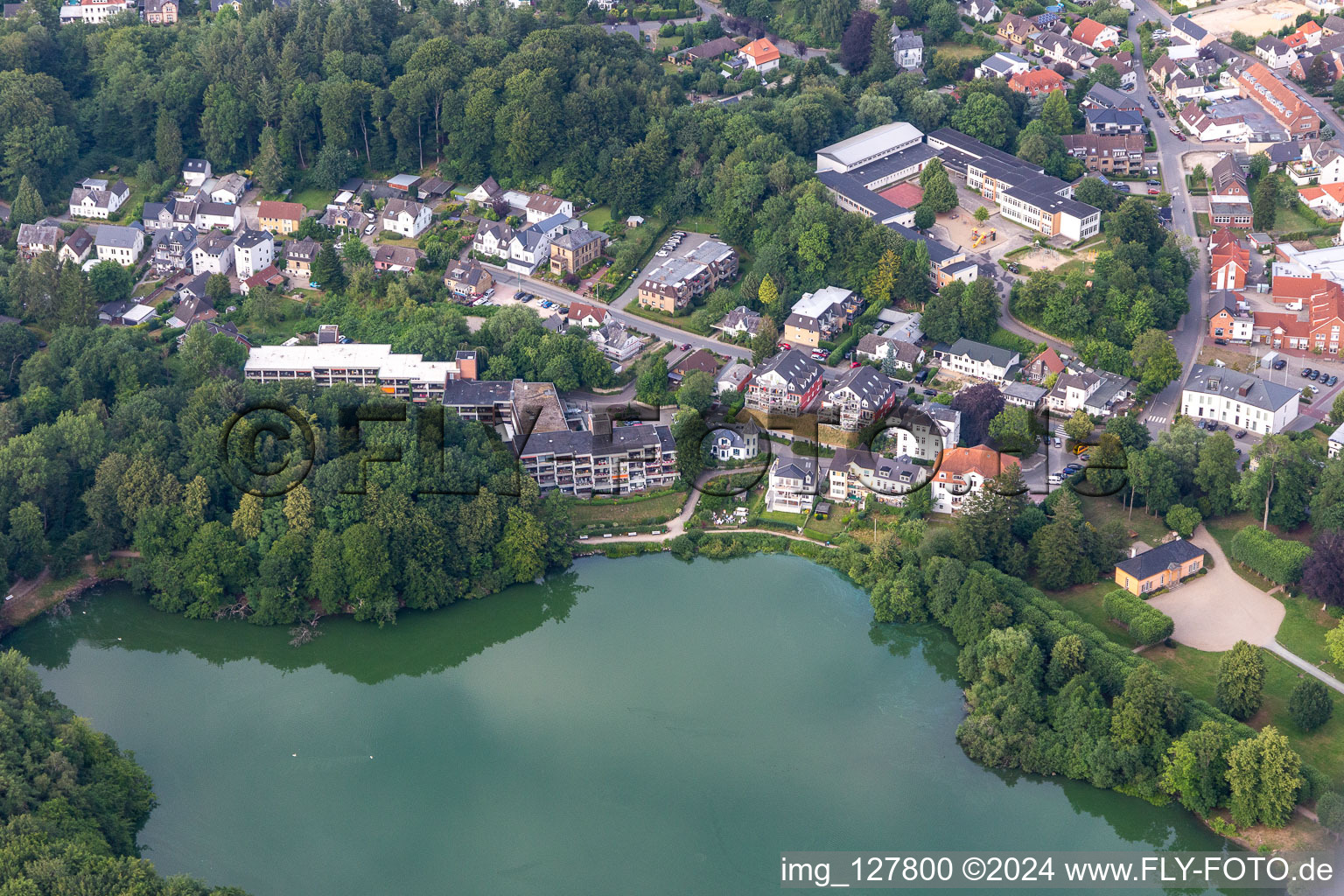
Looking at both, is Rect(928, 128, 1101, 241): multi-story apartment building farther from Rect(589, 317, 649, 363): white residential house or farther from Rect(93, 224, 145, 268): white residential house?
Rect(93, 224, 145, 268): white residential house

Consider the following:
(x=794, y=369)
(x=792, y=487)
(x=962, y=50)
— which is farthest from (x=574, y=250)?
(x=962, y=50)

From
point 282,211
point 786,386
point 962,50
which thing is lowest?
point 786,386

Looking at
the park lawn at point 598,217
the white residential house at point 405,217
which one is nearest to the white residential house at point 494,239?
the white residential house at point 405,217

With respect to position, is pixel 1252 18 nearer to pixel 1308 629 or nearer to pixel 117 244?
pixel 1308 629

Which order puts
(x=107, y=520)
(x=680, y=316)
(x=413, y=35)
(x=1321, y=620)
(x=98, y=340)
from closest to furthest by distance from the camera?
(x=1321, y=620)
(x=107, y=520)
(x=98, y=340)
(x=680, y=316)
(x=413, y=35)

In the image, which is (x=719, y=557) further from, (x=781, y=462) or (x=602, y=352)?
(x=602, y=352)

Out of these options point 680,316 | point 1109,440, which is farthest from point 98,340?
point 1109,440
